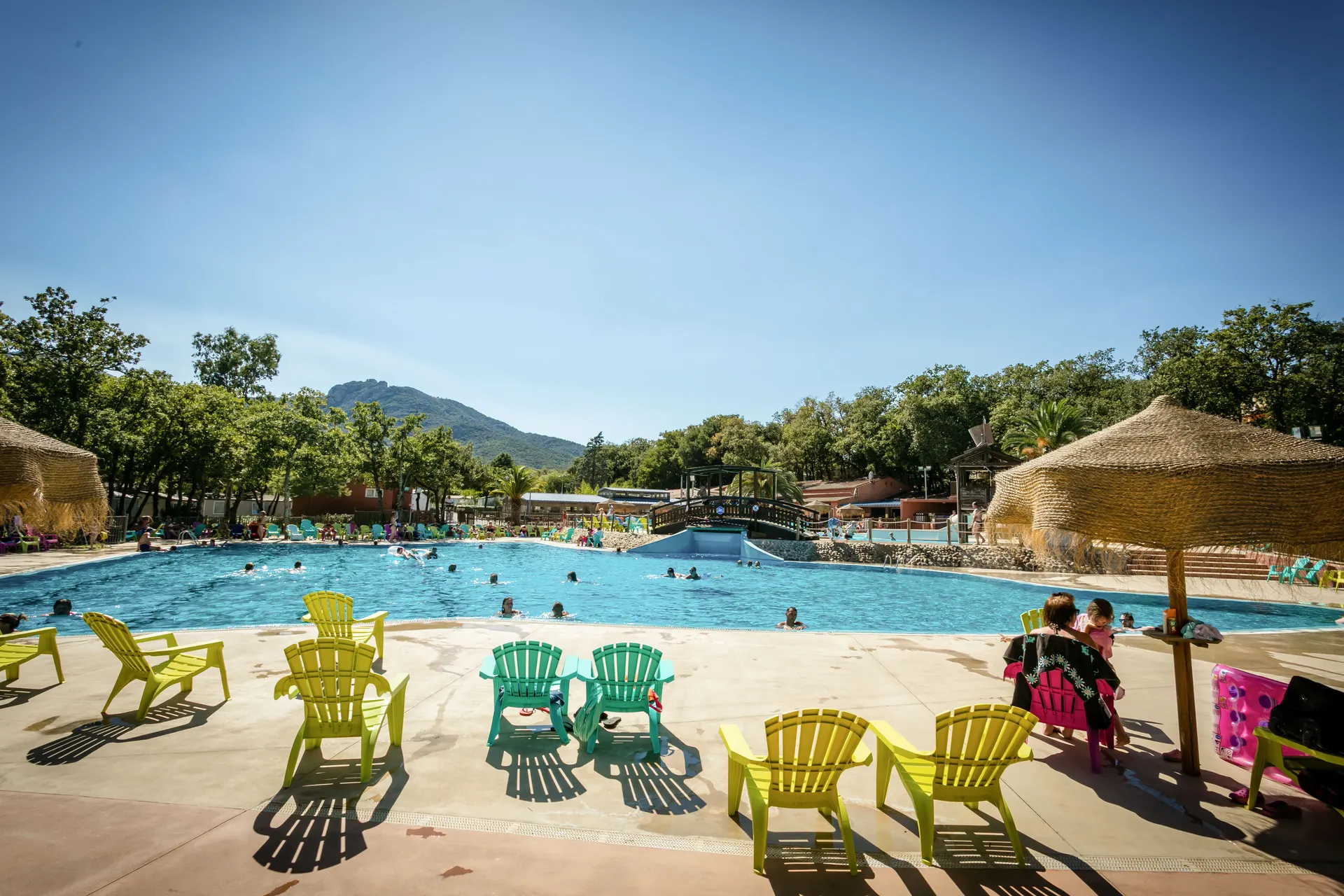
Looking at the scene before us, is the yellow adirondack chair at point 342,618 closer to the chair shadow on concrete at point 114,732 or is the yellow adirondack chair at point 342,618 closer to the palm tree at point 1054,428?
the chair shadow on concrete at point 114,732

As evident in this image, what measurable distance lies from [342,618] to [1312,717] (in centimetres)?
927

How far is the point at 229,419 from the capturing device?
34.2 metres

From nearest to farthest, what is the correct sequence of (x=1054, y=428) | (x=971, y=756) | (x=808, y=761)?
1. (x=808, y=761)
2. (x=971, y=756)
3. (x=1054, y=428)

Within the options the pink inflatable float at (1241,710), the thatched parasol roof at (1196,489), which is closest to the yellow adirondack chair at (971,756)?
the thatched parasol roof at (1196,489)

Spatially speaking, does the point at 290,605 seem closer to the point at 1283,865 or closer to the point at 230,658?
the point at 230,658

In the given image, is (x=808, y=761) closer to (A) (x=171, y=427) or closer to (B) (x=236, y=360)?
(A) (x=171, y=427)

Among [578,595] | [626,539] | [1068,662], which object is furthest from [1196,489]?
[626,539]

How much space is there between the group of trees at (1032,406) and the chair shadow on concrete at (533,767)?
21236 millimetres

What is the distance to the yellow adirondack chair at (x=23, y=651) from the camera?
19.3 ft

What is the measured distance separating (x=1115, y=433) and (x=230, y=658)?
9905mm

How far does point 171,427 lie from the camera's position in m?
30.4

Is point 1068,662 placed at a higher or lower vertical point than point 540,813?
higher

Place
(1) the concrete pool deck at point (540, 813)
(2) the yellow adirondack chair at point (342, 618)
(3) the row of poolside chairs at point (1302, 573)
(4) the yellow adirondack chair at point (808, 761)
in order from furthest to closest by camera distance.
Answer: (3) the row of poolside chairs at point (1302, 573) → (2) the yellow adirondack chair at point (342, 618) → (4) the yellow adirondack chair at point (808, 761) → (1) the concrete pool deck at point (540, 813)

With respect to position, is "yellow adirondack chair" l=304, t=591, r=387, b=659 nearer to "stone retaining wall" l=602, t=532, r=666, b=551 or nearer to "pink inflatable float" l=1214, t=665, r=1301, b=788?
"pink inflatable float" l=1214, t=665, r=1301, b=788
